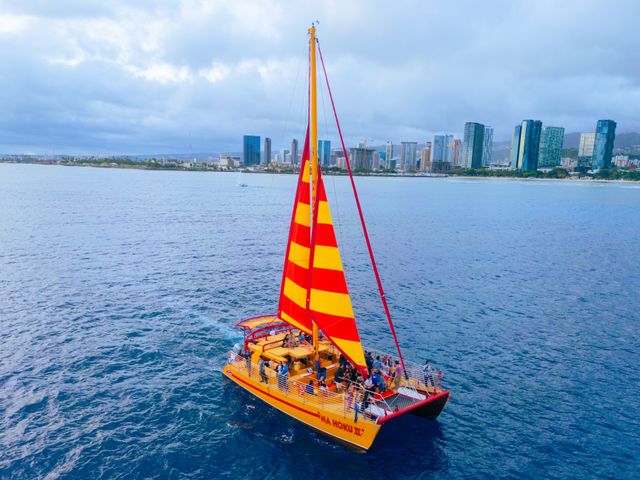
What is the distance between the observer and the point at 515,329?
40.9 meters

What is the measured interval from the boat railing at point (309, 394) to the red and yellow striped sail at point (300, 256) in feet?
10.6

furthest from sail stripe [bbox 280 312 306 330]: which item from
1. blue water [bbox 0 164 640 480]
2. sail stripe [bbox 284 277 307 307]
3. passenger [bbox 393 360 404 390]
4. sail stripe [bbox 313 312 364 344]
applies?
passenger [bbox 393 360 404 390]

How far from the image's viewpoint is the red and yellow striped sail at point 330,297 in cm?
2395

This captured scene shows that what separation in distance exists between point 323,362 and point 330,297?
550cm

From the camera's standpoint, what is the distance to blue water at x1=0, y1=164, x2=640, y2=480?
23.0 meters

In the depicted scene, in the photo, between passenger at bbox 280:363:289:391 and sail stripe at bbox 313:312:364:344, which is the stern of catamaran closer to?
passenger at bbox 280:363:289:391

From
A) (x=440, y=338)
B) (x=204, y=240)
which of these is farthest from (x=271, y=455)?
(x=204, y=240)

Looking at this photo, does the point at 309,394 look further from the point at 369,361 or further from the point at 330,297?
the point at 330,297

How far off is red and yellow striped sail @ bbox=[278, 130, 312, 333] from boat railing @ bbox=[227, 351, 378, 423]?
323cm

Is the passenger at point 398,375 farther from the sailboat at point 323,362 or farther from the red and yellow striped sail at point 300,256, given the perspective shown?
the red and yellow striped sail at point 300,256

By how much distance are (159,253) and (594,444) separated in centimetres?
5764

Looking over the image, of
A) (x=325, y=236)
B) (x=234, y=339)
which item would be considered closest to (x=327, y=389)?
(x=325, y=236)

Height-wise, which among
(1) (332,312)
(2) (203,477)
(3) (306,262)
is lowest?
(2) (203,477)

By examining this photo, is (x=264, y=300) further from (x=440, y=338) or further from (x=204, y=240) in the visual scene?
(x=204, y=240)
